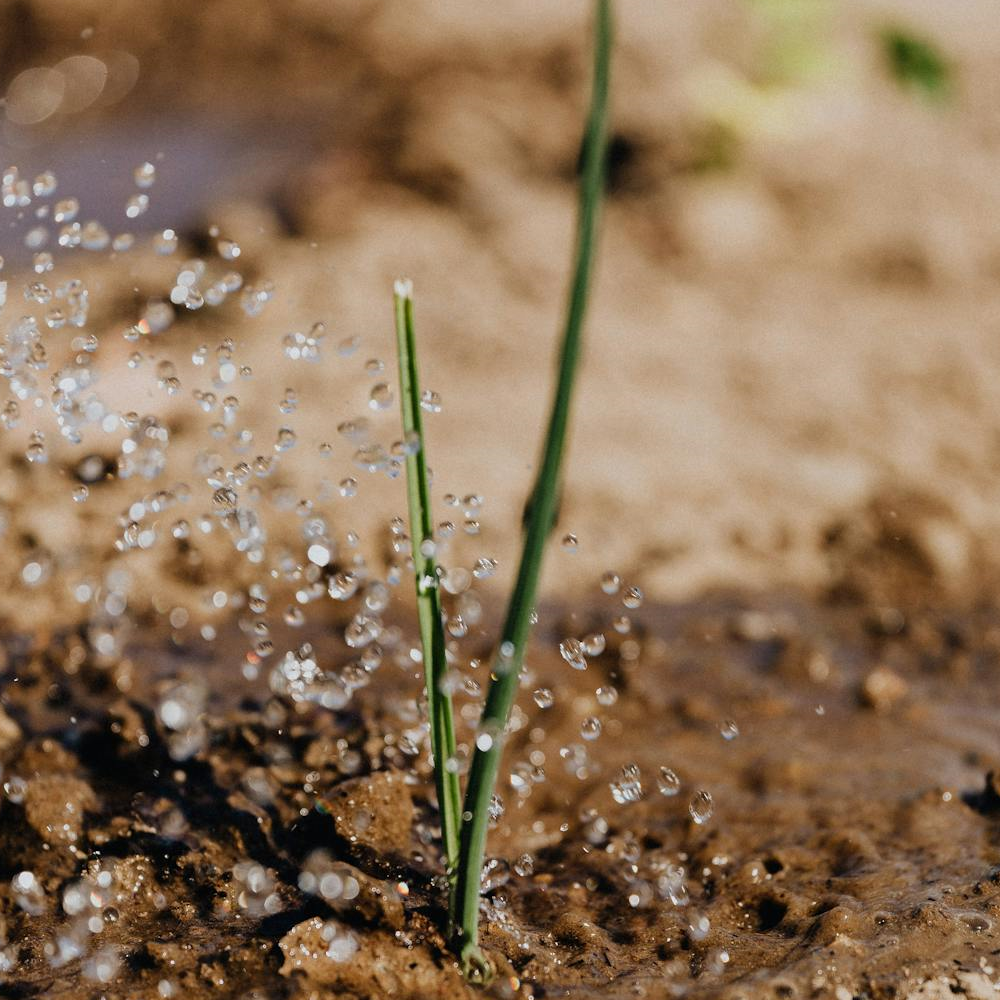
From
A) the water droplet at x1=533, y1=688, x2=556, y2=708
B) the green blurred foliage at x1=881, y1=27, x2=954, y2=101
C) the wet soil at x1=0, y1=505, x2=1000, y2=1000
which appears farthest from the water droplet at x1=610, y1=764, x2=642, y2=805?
the green blurred foliage at x1=881, y1=27, x2=954, y2=101

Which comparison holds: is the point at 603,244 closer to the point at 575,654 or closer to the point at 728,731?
the point at 575,654

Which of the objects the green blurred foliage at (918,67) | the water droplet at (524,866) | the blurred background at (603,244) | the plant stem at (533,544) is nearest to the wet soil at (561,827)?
the water droplet at (524,866)

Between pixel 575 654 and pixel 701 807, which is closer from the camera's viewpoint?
pixel 701 807

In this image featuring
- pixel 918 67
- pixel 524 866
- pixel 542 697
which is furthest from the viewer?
pixel 918 67

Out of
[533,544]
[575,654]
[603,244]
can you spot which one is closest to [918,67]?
[603,244]

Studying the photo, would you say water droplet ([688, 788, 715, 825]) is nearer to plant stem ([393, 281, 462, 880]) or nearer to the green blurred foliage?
plant stem ([393, 281, 462, 880])

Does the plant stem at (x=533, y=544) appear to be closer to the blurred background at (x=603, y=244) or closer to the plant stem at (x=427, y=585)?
the plant stem at (x=427, y=585)
